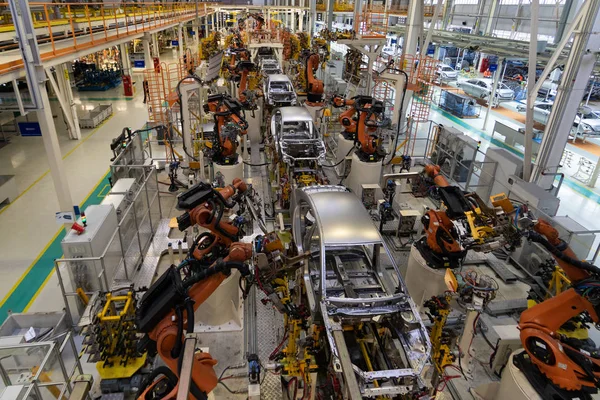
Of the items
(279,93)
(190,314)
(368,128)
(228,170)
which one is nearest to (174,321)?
(190,314)

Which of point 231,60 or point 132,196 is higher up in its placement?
point 231,60

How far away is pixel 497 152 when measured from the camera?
29.9 feet

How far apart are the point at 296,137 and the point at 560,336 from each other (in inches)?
268

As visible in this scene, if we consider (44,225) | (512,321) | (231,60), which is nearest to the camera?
(512,321)

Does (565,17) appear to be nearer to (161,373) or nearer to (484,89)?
(484,89)

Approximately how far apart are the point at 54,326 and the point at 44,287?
5.46 feet

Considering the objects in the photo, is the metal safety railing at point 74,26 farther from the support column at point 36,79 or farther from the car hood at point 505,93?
the car hood at point 505,93

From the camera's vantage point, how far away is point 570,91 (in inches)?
292

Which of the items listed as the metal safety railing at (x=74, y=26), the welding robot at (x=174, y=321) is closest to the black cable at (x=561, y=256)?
the welding robot at (x=174, y=321)

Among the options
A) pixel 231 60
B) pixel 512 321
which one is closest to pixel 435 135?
pixel 512 321

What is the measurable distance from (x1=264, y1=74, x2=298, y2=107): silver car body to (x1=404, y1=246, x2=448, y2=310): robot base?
7128mm

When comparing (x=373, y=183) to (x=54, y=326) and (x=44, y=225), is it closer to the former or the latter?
(x=54, y=326)

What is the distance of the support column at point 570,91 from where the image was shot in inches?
276

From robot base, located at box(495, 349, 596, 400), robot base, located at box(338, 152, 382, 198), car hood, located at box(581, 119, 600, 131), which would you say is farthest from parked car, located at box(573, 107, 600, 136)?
robot base, located at box(495, 349, 596, 400)
